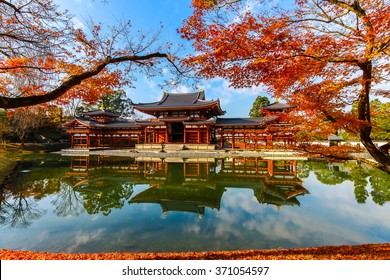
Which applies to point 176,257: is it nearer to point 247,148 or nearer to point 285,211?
point 285,211

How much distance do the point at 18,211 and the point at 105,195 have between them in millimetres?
2932

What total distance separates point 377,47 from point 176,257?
15.6ft

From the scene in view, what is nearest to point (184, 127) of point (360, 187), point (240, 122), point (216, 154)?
point (216, 154)

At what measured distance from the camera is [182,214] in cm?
683

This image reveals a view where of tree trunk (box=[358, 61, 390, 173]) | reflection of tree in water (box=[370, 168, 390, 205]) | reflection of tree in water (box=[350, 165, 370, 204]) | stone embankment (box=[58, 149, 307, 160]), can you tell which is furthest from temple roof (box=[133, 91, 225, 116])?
tree trunk (box=[358, 61, 390, 173])

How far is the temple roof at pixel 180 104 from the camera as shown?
24648 mm

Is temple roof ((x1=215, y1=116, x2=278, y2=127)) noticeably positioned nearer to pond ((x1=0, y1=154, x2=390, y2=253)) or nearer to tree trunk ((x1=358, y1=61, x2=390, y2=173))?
pond ((x1=0, y1=154, x2=390, y2=253))

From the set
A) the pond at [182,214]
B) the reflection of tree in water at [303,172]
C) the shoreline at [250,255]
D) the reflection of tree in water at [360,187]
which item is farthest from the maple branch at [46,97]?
the reflection of tree in water at [303,172]

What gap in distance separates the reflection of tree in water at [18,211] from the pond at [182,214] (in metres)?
0.03

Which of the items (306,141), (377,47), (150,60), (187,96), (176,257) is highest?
(187,96)

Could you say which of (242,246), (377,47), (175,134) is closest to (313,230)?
(242,246)

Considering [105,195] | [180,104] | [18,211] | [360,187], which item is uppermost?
[180,104]

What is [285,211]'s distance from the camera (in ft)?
23.5

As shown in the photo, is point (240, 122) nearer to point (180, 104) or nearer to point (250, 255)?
point (180, 104)
